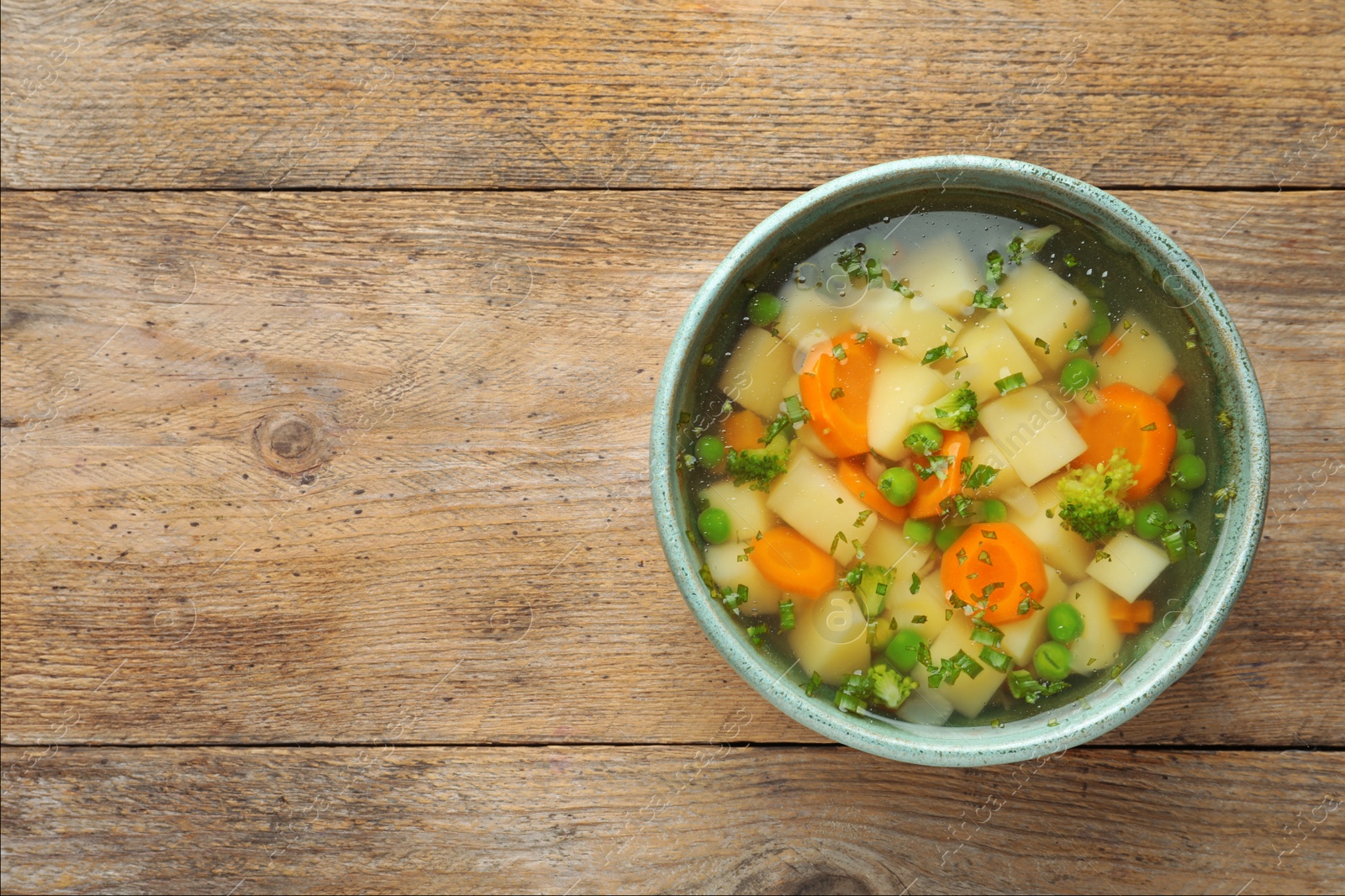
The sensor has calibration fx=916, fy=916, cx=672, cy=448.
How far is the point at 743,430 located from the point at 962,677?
47cm

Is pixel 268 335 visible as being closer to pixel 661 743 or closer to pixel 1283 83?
pixel 661 743

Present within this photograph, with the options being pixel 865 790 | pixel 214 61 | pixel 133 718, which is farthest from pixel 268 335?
pixel 865 790

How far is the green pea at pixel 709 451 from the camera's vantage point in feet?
4.27

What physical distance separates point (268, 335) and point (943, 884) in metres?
1.49

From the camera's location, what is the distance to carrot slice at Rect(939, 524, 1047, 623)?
1285 mm

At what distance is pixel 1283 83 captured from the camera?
59.8 inches

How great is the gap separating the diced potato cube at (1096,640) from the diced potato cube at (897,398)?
0.34 metres

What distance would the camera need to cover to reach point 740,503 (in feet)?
4.30

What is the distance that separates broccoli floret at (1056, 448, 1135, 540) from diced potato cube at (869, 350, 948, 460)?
0.22 meters

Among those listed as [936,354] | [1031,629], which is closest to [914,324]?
[936,354]

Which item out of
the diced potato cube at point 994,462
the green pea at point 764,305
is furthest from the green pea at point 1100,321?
the green pea at point 764,305

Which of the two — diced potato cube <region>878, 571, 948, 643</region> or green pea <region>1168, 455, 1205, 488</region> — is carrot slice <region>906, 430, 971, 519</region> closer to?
diced potato cube <region>878, 571, 948, 643</region>

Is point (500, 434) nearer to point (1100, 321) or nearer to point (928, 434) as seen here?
point (928, 434)

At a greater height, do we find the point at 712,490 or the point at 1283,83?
the point at 1283,83
